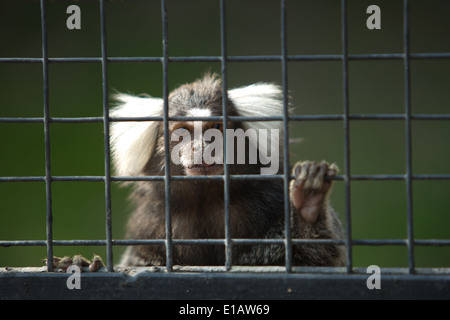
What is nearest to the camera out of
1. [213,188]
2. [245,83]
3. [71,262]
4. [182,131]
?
[71,262]

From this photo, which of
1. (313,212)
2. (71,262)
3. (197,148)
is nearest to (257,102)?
(197,148)

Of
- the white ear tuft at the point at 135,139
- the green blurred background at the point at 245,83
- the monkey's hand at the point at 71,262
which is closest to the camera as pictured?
the monkey's hand at the point at 71,262

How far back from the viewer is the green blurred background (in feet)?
17.0

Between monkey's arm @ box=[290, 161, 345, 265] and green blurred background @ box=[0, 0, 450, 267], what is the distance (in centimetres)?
235

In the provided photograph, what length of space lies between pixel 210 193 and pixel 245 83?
2.33 meters

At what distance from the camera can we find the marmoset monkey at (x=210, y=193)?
2.91m

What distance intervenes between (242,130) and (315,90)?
8.07 ft

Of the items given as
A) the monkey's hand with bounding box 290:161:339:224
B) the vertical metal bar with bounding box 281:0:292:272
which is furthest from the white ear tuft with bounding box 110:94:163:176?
the vertical metal bar with bounding box 281:0:292:272

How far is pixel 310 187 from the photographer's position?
2.61m

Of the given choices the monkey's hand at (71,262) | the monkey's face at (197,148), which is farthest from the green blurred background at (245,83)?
the monkey's hand at (71,262)

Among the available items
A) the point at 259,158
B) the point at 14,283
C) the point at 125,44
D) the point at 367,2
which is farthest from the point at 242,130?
the point at 367,2

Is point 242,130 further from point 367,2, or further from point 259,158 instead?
point 367,2

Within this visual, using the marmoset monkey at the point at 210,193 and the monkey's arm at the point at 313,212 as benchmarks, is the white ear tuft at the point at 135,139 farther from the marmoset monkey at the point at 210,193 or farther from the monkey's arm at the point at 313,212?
the monkey's arm at the point at 313,212

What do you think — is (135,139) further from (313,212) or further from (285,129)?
(285,129)
